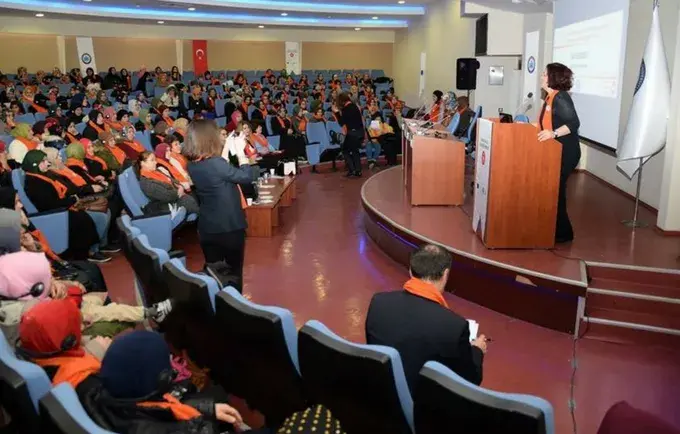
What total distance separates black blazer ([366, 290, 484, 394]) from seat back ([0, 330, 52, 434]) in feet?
3.80

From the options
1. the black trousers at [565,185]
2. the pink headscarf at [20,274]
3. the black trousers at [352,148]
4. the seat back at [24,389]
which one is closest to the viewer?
the seat back at [24,389]

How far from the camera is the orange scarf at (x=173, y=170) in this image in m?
5.93

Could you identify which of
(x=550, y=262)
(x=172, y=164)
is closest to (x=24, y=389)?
(x=550, y=262)

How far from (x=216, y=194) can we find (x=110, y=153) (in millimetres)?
3875

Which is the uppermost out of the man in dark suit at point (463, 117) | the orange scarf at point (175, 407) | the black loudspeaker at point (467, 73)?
the black loudspeaker at point (467, 73)

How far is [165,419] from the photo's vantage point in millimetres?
1817

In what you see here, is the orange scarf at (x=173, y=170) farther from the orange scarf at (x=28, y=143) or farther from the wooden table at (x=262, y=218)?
the orange scarf at (x=28, y=143)

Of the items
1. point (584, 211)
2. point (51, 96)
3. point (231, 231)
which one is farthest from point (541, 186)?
point (51, 96)

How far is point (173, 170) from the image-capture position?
6.00 metres

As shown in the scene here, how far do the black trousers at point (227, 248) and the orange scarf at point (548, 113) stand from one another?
220cm

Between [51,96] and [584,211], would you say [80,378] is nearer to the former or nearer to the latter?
[584,211]

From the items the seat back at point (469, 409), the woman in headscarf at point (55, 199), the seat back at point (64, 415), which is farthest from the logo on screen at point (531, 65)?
the seat back at point (64, 415)

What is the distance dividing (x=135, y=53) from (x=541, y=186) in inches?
750

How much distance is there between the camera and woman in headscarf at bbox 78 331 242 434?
1.76 metres
